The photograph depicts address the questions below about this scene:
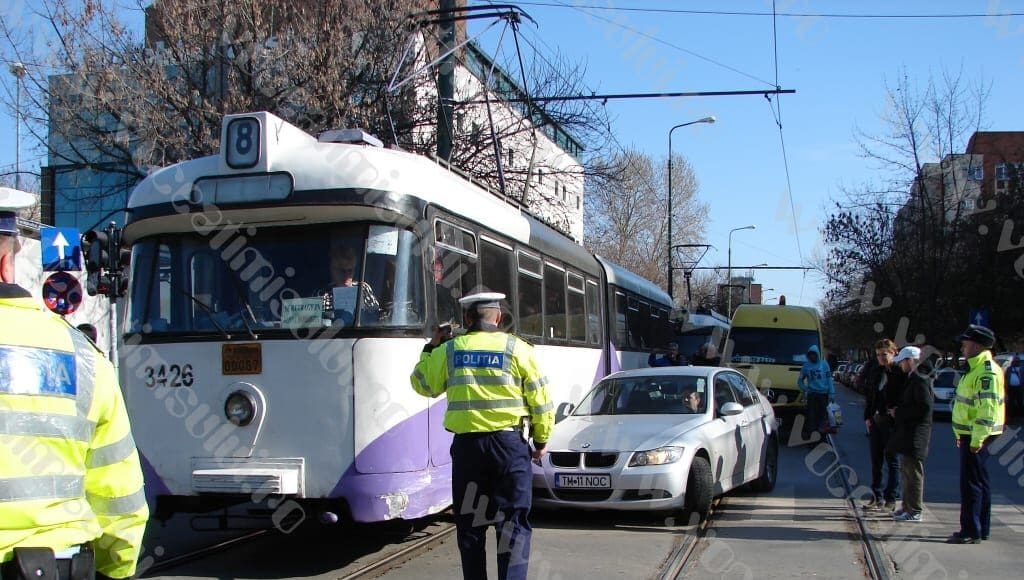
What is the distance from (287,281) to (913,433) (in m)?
5.92

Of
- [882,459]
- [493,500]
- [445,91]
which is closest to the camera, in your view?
[493,500]

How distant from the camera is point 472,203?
8.72 metres

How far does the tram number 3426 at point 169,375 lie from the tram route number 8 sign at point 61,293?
21.4ft

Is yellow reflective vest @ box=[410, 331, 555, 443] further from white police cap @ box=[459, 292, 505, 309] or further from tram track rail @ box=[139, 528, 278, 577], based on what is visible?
tram track rail @ box=[139, 528, 278, 577]

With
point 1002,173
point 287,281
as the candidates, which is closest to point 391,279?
point 287,281

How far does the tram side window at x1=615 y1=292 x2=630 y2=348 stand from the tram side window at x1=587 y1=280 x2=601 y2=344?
1394mm

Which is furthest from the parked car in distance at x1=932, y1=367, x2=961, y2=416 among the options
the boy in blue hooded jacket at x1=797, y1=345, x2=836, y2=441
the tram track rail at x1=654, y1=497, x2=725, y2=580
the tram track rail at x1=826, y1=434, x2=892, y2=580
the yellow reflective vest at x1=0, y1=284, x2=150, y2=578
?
the yellow reflective vest at x1=0, y1=284, x2=150, y2=578

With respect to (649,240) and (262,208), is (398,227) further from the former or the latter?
(649,240)

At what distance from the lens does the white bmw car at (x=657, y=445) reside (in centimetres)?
866

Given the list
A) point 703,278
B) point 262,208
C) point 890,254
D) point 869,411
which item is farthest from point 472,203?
point 703,278

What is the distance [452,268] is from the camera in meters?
8.02

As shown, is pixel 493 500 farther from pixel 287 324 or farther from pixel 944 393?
pixel 944 393

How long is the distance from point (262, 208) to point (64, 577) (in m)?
4.97

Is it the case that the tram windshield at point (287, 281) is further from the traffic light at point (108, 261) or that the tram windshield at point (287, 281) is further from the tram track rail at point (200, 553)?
the tram track rail at point (200, 553)
